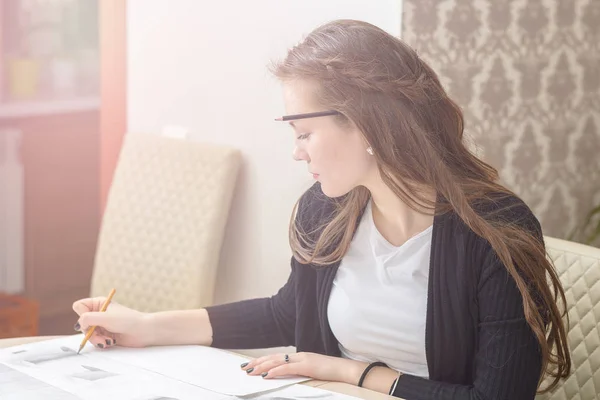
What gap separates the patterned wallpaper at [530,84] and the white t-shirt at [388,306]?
62 centimetres

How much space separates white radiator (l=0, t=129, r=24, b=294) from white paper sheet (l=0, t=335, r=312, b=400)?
2.16 m

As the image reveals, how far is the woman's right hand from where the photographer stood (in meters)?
1.57

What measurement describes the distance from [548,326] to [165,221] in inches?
49.6

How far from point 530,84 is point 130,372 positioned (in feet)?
4.39

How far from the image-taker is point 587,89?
2.38 m

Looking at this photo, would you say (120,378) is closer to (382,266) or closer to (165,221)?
(382,266)

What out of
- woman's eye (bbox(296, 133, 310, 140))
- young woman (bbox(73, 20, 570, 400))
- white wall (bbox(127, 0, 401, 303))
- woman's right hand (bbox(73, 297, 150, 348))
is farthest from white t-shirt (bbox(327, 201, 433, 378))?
white wall (bbox(127, 0, 401, 303))

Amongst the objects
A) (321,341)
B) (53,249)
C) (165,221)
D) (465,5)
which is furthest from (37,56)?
(321,341)

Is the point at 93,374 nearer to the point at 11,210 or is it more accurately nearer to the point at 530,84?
the point at 530,84

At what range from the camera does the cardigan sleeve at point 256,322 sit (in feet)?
5.59

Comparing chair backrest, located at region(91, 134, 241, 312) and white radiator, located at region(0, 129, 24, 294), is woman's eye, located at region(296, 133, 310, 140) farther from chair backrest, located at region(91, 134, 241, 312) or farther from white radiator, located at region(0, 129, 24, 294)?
white radiator, located at region(0, 129, 24, 294)

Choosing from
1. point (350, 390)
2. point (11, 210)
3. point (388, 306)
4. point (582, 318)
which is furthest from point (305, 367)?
point (11, 210)

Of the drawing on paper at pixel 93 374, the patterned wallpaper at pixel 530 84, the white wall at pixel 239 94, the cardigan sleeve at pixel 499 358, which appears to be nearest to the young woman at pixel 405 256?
the cardigan sleeve at pixel 499 358

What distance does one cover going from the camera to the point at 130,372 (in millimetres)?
1410
